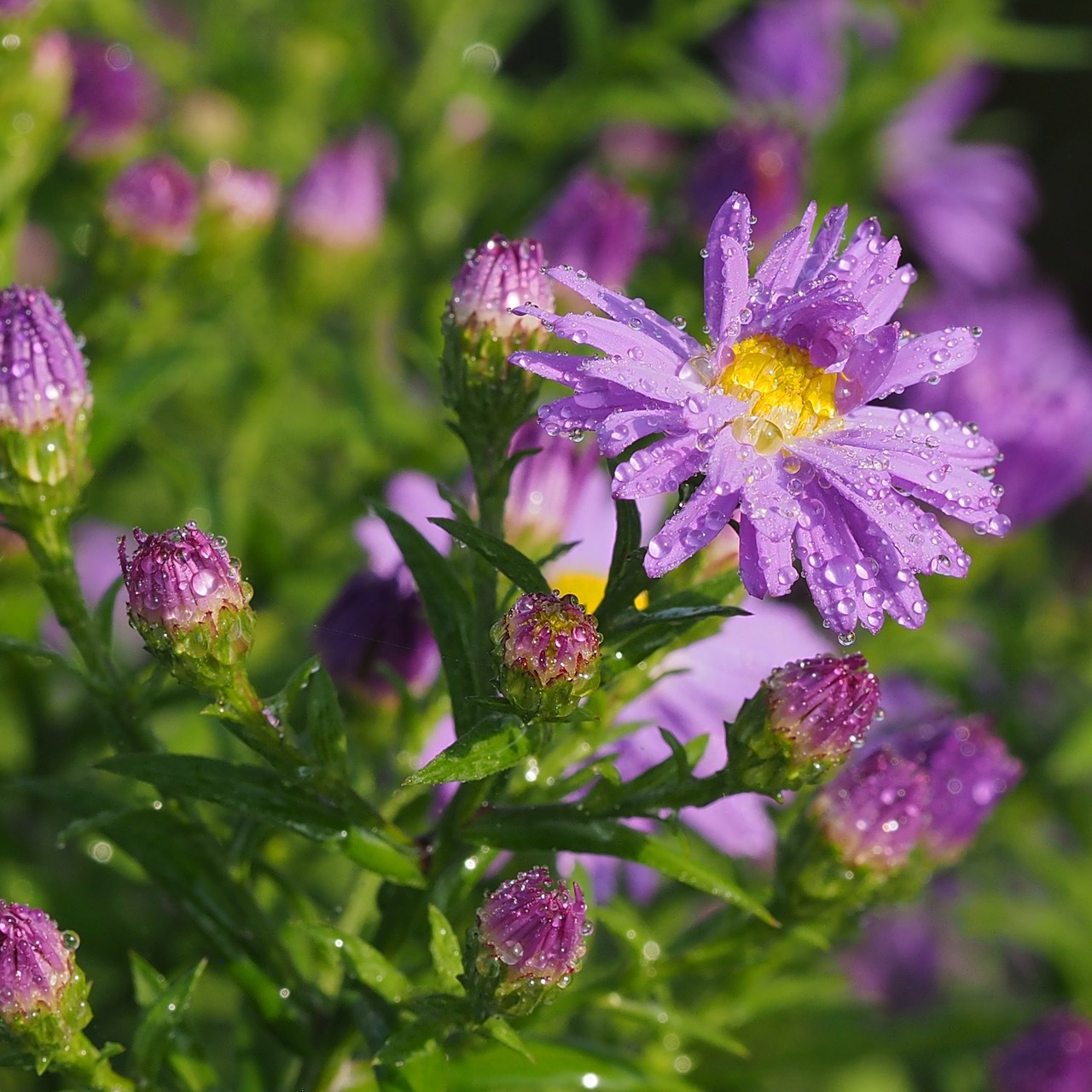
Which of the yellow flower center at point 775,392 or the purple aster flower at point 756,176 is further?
the purple aster flower at point 756,176

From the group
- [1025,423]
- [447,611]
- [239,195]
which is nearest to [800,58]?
[1025,423]

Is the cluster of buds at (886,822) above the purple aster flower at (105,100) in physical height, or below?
below

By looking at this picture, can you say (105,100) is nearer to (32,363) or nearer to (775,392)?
(32,363)

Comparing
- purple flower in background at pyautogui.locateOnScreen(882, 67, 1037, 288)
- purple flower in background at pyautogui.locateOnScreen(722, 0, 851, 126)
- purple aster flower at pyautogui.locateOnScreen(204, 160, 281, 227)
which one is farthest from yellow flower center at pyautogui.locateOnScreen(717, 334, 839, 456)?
purple flower in background at pyautogui.locateOnScreen(882, 67, 1037, 288)

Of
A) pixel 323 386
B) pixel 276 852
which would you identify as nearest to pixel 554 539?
pixel 276 852

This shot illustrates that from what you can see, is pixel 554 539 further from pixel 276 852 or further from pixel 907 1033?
pixel 907 1033

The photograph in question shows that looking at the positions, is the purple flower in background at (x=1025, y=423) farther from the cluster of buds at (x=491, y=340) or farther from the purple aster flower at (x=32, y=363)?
the purple aster flower at (x=32, y=363)

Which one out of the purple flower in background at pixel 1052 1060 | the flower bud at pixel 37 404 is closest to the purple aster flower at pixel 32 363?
the flower bud at pixel 37 404

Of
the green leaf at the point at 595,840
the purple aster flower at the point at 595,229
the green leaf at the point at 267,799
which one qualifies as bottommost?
the green leaf at the point at 595,840

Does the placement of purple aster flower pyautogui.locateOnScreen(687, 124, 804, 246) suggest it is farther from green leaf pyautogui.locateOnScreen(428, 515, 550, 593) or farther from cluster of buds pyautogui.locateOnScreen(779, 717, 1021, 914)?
green leaf pyautogui.locateOnScreen(428, 515, 550, 593)
